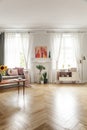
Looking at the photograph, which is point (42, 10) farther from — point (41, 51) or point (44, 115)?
point (44, 115)

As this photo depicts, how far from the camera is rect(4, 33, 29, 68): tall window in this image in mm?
7441

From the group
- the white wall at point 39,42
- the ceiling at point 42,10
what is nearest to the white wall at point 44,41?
the white wall at point 39,42

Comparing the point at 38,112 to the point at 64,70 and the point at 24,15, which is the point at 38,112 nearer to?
the point at 24,15

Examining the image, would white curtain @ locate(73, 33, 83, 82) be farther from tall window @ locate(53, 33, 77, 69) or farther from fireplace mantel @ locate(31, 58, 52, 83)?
fireplace mantel @ locate(31, 58, 52, 83)

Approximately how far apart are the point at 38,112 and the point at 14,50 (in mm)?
4723

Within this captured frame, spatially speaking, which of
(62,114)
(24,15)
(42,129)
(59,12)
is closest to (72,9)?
(59,12)

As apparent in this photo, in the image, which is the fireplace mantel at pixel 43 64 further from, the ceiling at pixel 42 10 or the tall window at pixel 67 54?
the ceiling at pixel 42 10

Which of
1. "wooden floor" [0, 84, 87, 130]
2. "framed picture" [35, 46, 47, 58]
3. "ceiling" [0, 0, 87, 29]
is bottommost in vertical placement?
"wooden floor" [0, 84, 87, 130]

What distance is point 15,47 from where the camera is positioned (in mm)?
7477

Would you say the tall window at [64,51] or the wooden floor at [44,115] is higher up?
the tall window at [64,51]

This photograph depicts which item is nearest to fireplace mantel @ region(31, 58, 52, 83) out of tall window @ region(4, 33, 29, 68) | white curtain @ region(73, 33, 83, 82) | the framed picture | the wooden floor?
the framed picture

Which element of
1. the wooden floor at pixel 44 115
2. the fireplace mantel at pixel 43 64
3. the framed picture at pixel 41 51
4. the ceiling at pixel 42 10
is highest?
the ceiling at pixel 42 10

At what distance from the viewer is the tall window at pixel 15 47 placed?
7.44 m

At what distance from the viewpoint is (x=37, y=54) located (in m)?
7.61
